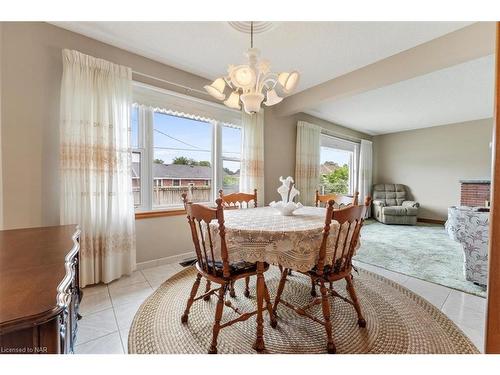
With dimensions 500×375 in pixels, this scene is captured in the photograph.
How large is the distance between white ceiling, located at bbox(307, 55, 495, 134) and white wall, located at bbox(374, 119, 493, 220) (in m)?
0.34

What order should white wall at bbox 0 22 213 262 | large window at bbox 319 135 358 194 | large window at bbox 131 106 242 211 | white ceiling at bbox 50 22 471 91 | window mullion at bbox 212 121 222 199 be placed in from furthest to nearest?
large window at bbox 319 135 358 194, window mullion at bbox 212 121 222 199, large window at bbox 131 106 242 211, white ceiling at bbox 50 22 471 91, white wall at bbox 0 22 213 262

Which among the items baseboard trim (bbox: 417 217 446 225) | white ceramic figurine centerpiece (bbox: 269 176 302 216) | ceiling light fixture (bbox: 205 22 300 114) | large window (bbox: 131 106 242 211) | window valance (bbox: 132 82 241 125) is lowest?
baseboard trim (bbox: 417 217 446 225)

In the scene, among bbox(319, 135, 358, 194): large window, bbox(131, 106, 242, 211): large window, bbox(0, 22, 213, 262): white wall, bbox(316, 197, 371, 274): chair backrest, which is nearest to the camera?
bbox(316, 197, 371, 274): chair backrest

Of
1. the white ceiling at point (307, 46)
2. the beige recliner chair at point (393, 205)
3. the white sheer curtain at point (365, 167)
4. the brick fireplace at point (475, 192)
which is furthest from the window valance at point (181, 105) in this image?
the brick fireplace at point (475, 192)

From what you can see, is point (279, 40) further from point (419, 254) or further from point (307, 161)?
point (419, 254)

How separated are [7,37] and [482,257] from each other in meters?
4.54

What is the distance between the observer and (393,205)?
580 cm

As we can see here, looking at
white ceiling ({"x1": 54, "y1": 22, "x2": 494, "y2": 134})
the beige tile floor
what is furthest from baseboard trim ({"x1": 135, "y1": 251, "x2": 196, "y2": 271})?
white ceiling ({"x1": 54, "y1": 22, "x2": 494, "y2": 134})

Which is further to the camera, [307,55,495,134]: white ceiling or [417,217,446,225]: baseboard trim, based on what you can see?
[417,217,446,225]: baseboard trim

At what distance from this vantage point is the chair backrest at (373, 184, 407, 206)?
5824 mm

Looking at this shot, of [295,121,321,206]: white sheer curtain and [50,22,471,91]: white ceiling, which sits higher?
[50,22,471,91]: white ceiling

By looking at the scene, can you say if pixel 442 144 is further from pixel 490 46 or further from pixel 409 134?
pixel 490 46

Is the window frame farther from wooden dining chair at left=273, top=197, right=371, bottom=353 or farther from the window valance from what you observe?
wooden dining chair at left=273, top=197, right=371, bottom=353

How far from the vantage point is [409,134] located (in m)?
5.88
